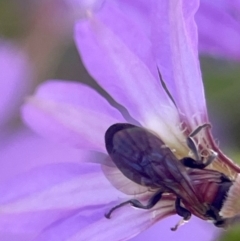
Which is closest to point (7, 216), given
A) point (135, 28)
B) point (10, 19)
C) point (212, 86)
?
point (135, 28)

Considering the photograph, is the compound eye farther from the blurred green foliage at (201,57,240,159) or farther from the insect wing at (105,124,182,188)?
the blurred green foliage at (201,57,240,159)

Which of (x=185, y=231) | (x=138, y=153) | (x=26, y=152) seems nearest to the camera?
(x=138, y=153)

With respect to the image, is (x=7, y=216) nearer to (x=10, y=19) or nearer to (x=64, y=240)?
(x=64, y=240)

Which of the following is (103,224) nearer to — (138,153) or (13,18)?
(138,153)

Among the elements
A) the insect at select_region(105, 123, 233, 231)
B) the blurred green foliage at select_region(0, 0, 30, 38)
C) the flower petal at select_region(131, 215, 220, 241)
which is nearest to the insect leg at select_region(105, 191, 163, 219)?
the insect at select_region(105, 123, 233, 231)

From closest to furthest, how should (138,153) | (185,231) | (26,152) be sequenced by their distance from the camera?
(138,153), (185,231), (26,152)

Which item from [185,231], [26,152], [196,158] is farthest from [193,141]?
[26,152]
